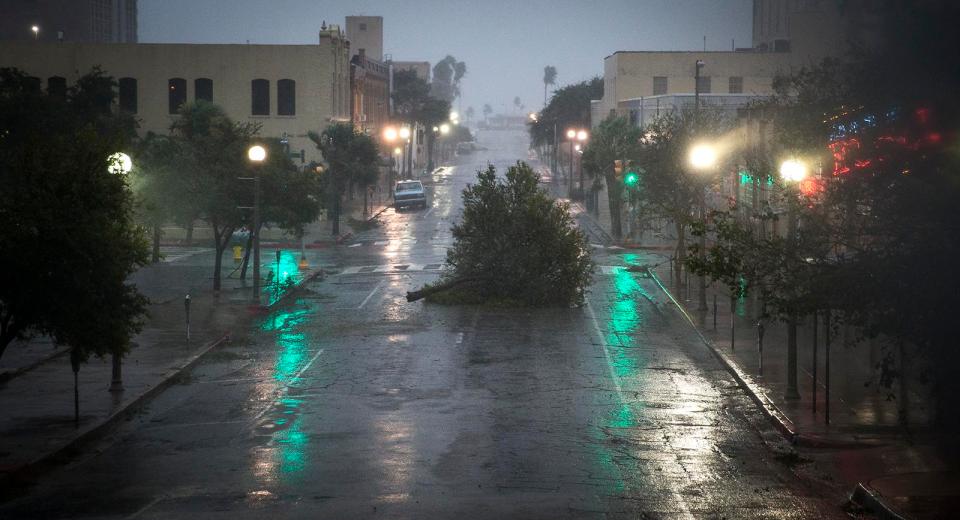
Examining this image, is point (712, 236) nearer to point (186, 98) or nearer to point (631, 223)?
point (631, 223)

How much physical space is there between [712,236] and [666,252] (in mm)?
3208

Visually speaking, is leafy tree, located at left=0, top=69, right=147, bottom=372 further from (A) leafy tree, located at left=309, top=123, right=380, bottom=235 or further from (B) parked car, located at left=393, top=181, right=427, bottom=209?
(B) parked car, located at left=393, top=181, right=427, bottom=209

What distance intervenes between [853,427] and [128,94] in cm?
5730

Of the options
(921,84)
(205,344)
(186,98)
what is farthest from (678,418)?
(186,98)

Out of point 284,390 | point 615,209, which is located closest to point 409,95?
point 615,209

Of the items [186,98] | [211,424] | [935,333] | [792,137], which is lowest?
[211,424]

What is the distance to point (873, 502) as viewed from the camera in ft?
43.5

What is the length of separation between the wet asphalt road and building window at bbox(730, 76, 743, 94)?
57335 millimetres

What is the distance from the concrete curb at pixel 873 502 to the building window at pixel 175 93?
58703 millimetres

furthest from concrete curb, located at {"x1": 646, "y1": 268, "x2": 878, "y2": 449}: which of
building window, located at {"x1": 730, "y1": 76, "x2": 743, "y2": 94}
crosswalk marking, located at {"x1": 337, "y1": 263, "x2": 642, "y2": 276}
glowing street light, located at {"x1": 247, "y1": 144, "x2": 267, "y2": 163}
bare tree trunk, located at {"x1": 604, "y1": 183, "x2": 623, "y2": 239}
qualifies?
building window, located at {"x1": 730, "y1": 76, "x2": 743, "y2": 94}

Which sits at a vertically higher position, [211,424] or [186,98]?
[186,98]

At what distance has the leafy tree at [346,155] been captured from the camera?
61656 millimetres

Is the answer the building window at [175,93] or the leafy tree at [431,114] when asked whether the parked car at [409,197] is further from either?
the leafy tree at [431,114]

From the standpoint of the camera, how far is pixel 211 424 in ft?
60.0
